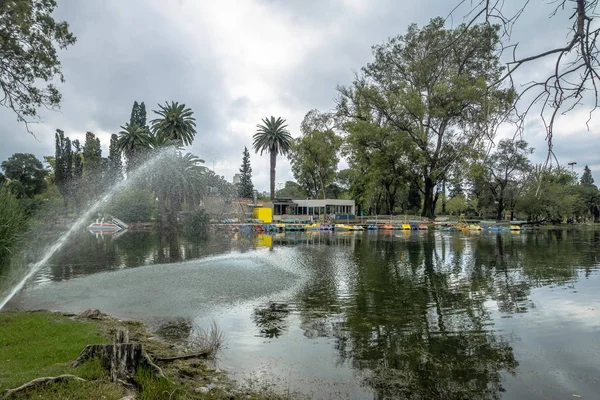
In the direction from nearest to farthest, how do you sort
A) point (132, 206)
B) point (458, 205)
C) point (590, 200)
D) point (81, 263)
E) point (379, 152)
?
1. point (81, 263)
2. point (132, 206)
3. point (379, 152)
4. point (590, 200)
5. point (458, 205)

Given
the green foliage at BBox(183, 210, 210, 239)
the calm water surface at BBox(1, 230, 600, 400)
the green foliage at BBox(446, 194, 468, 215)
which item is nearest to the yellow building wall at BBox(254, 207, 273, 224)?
the green foliage at BBox(183, 210, 210, 239)

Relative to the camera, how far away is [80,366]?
6379 millimetres

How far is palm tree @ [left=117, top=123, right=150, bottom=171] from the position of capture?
63688 mm

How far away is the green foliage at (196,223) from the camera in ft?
162

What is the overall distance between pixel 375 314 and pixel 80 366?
8576 millimetres

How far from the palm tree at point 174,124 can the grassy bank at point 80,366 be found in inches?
2197

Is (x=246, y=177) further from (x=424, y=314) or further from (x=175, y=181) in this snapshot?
(x=424, y=314)

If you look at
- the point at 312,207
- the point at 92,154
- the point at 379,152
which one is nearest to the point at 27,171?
the point at 92,154

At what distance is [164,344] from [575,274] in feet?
68.1

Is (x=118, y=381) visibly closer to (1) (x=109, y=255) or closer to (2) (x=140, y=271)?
(2) (x=140, y=271)

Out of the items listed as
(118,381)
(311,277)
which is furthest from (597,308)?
(118,381)

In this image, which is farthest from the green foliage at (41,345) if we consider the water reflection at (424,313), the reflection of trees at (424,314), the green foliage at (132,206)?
the green foliage at (132,206)

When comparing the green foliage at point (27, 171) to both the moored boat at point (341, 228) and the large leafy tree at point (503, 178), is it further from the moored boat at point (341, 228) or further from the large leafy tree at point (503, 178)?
the large leafy tree at point (503, 178)

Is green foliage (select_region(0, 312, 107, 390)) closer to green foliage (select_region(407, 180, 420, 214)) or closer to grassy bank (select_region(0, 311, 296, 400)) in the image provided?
grassy bank (select_region(0, 311, 296, 400))
